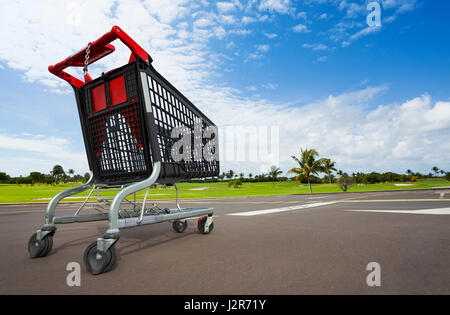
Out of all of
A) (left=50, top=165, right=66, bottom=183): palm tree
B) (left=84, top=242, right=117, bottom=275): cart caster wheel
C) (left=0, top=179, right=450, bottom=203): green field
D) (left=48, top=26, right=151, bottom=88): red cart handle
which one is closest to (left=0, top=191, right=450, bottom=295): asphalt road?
(left=84, top=242, right=117, bottom=275): cart caster wheel

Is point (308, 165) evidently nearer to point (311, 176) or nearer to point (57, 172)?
point (311, 176)

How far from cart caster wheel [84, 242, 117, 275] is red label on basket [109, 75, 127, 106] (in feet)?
5.60

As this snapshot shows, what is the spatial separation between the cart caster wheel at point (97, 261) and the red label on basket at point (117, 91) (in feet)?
5.60

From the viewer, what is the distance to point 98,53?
2.96 metres

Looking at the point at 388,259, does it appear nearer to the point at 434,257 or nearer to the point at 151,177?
the point at 434,257

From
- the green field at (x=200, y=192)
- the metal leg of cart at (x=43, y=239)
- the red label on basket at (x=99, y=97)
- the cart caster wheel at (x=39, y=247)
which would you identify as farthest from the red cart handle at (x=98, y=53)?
the green field at (x=200, y=192)

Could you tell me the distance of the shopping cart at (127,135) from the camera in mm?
2639

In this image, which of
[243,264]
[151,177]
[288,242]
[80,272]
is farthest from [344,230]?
[80,272]

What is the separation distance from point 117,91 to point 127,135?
566 millimetres

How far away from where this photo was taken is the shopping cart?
264 centimetres

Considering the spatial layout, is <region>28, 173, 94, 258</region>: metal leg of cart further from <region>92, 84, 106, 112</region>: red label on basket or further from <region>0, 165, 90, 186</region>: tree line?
<region>0, 165, 90, 186</region>: tree line

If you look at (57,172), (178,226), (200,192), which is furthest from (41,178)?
(178,226)
